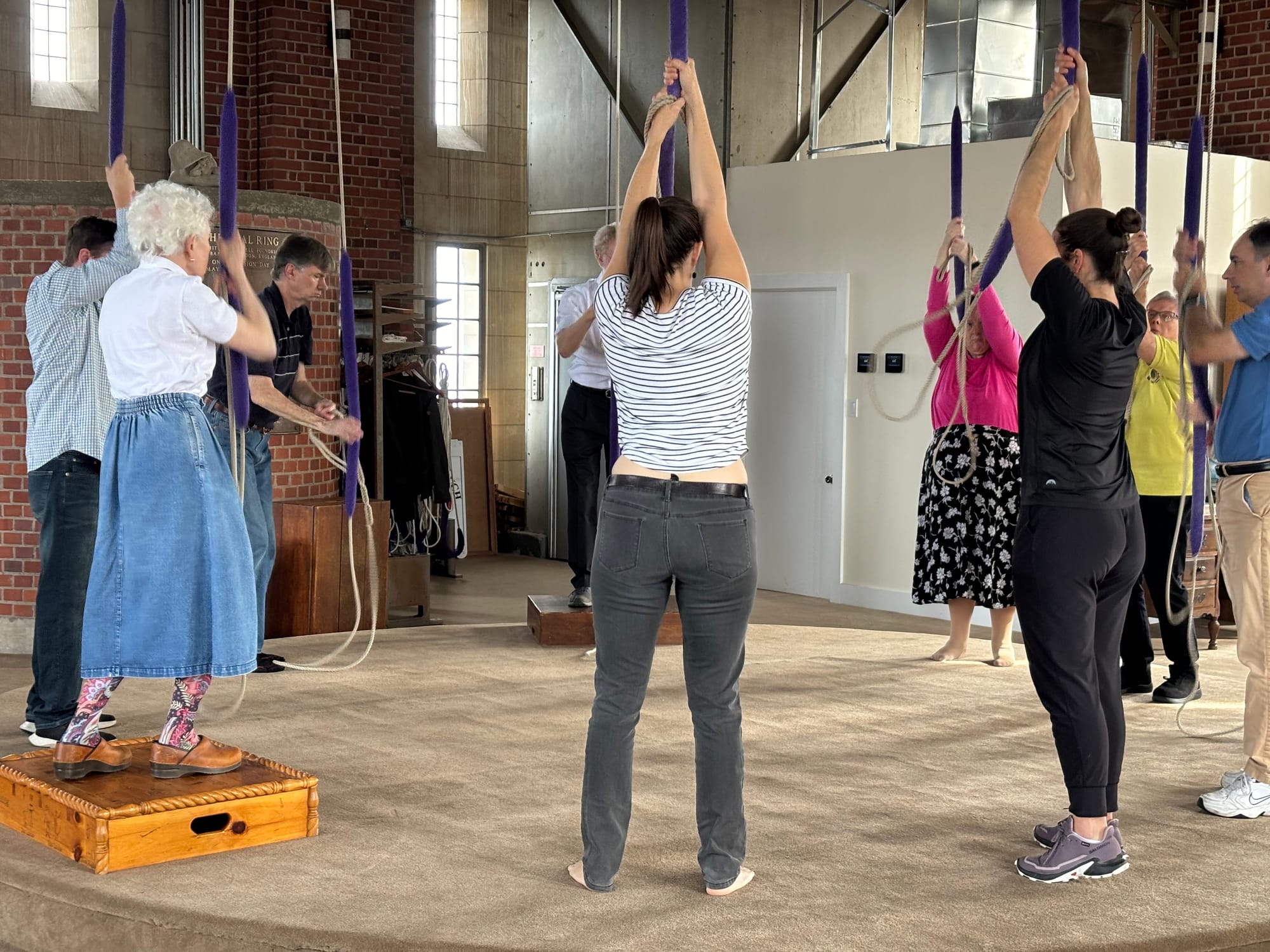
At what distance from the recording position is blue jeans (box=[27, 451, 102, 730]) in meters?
4.47

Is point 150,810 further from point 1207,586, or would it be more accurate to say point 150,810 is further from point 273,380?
point 1207,586

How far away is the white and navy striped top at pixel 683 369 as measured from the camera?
10.1ft

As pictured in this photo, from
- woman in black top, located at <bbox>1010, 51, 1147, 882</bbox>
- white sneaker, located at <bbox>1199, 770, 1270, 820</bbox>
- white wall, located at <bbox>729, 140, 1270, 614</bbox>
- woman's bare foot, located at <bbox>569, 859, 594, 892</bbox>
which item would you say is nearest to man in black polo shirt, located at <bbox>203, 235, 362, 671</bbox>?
woman's bare foot, located at <bbox>569, 859, 594, 892</bbox>

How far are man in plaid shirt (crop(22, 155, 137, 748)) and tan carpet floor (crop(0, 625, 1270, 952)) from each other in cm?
37

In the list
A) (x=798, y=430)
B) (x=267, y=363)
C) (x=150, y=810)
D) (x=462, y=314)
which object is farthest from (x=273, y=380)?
(x=462, y=314)

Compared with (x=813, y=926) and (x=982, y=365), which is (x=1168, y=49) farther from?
(x=813, y=926)

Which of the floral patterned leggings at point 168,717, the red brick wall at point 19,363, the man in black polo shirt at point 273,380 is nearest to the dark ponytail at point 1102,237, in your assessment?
the floral patterned leggings at point 168,717

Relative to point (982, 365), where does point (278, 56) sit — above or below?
above

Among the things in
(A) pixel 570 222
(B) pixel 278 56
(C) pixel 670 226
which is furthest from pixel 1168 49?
(C) pixel 670 226

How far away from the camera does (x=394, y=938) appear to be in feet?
9.91

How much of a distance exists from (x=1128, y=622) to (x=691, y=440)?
10.5 feet

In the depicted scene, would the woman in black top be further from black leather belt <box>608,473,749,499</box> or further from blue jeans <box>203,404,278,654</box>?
blue jeans <box>203,404,278,654</box>

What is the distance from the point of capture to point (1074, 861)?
345cm

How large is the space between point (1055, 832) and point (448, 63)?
355 inches
